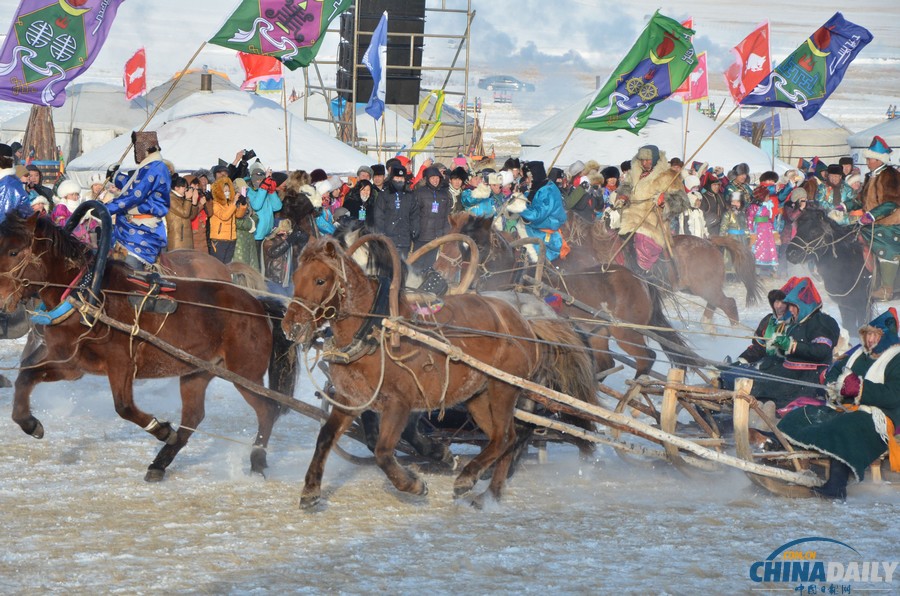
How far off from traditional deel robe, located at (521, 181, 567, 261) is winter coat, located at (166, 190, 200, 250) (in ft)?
13.3

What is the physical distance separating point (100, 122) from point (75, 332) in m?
19.8

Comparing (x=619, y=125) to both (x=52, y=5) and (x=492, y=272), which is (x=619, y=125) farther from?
(x=52, y=5)

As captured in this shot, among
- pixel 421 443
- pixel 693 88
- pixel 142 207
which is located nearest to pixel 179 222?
pixel 142 207

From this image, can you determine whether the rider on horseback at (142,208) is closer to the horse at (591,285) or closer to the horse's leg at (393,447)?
the horse's leg at (393,447)

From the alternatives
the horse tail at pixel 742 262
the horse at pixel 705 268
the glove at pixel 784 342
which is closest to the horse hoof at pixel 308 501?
the glove at pixel 784 342

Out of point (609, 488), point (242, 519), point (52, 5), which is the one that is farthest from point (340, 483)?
point (52, 5)

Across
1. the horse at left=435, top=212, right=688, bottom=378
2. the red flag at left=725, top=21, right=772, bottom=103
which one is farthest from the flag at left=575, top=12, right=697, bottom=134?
the red flag at left=725, top=21, right=772, bottom=103

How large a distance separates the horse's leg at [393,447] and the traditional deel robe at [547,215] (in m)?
5.54

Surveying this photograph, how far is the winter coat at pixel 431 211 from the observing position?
13.7 meters

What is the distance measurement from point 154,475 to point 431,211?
7.13 meters

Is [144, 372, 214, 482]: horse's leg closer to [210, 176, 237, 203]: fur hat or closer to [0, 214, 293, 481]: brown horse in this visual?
[0, 214, 293, 481]: brown horse

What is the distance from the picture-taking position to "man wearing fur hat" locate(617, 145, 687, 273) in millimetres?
13023

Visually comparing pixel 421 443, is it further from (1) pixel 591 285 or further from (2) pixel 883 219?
(2) pixel 883 219

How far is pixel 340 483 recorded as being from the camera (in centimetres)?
724
